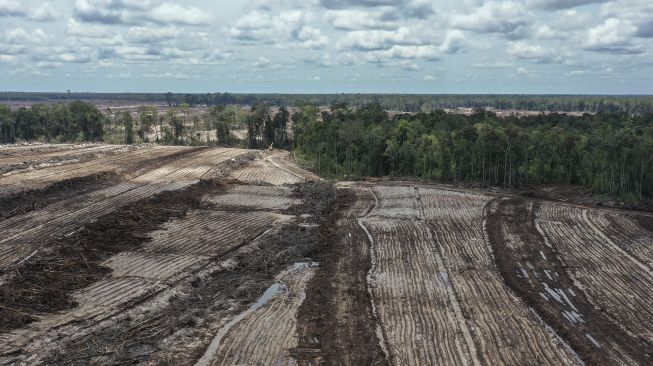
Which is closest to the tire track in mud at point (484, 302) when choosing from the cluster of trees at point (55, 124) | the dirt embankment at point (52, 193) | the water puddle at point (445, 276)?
the water puddle at point (445, 276)

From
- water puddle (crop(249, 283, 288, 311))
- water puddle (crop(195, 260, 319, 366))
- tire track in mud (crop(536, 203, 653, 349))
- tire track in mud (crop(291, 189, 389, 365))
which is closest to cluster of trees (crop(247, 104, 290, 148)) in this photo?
tire track in mud (crop(536, 203, 653, 349))

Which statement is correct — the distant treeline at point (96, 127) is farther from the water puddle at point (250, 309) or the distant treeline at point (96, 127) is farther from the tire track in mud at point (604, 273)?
the water puddle at point (250, 309)

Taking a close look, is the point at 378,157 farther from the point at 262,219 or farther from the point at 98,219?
the point at 98,219

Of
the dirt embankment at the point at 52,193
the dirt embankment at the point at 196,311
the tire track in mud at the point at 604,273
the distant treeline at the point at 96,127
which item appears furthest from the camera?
the distant treeline at the point at 96,127

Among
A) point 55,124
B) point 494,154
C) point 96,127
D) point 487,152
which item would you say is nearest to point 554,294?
point 487,152

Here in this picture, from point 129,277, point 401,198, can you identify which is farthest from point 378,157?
point 129,277

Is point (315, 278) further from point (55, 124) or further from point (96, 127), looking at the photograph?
point (55, 124)
